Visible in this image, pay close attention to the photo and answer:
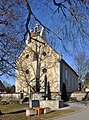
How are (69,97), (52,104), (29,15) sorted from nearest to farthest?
(29,15)
(52,104)
(69,97)

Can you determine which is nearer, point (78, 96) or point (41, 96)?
point (41, 96)

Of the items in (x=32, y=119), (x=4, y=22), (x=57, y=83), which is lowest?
(x=32, y=119)

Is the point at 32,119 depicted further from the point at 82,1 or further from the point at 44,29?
the point at 82,1

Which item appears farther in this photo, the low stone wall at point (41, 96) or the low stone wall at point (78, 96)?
the low stone wall at point (78, 96)

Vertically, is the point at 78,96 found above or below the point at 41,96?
below

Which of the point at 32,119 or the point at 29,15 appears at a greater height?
the point at 29,15

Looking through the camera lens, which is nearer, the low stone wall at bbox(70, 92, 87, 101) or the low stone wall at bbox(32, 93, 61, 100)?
the low stone wall at bbox(32, 93, 61, 100)

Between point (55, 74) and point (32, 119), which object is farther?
point (55, 74)

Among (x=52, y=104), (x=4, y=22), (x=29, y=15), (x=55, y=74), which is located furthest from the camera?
(x=55, y=74)

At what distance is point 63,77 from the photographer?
49.4 metres

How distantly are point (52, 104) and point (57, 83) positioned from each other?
20525mm

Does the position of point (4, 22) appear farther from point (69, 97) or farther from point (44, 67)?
point (44, 67)

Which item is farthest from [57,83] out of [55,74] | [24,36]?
[24,36]

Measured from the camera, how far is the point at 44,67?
49.1 m
